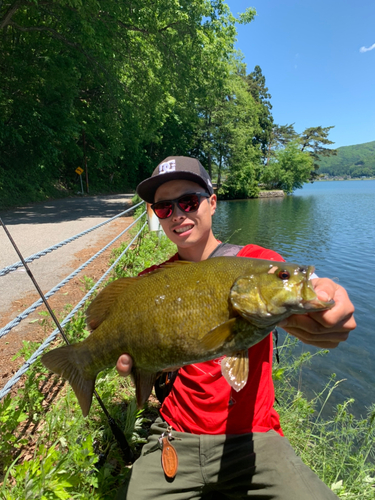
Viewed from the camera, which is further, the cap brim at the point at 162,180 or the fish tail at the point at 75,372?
the cap brim at the point at 162,180

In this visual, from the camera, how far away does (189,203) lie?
2.51 m

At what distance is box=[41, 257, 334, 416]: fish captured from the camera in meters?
1.59

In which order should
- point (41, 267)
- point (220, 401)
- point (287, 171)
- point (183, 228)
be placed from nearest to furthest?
point (220, 401) → point (183, 228) → point (41, 267) → point (287, 171)

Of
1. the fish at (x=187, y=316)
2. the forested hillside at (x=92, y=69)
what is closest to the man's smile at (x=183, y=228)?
the fish at (x=187, y=316)

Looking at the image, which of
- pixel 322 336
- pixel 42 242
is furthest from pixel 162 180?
pixel 42 242

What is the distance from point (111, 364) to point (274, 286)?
1.11m

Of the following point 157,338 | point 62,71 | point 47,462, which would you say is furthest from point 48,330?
point 62,71

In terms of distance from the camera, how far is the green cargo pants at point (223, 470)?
6.39 ft

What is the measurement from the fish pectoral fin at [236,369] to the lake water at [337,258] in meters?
0.75

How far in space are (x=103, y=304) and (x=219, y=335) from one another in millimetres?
843

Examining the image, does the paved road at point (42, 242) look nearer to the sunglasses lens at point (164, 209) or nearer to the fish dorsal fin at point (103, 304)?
the fish dorsal fin at point (103, 304)

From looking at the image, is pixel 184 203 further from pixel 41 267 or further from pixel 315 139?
pixel 315 139

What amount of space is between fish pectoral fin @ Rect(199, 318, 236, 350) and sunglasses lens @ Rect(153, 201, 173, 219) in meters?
1.18

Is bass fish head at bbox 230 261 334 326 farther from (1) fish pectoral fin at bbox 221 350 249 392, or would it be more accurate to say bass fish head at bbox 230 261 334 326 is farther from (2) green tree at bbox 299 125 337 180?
(2) green tree at bbox 299 125 337 180
